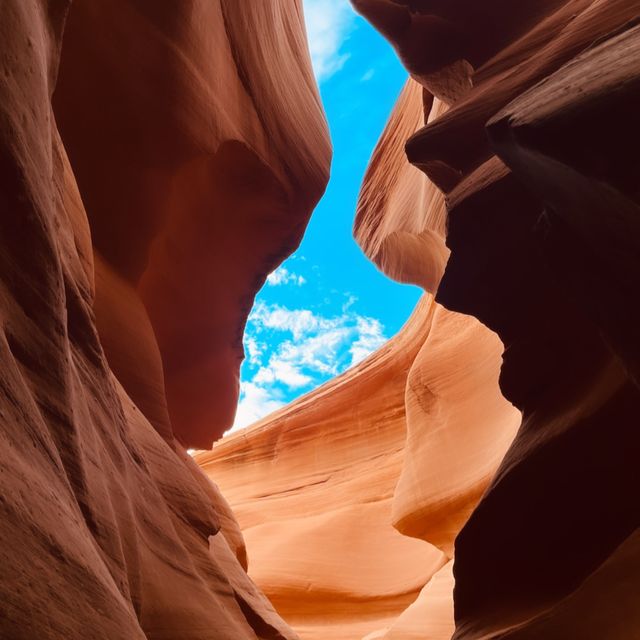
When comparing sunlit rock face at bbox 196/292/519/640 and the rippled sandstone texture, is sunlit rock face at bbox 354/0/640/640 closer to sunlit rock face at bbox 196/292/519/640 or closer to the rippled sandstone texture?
the rippled sandstone texture

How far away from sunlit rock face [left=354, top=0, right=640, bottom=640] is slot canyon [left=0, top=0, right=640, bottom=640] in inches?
0.5

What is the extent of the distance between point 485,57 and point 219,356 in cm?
341

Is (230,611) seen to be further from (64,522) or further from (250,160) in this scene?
(250,160)

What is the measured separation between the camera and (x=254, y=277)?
6.34 m

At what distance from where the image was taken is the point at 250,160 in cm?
527

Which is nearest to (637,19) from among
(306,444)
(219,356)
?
(219,356)

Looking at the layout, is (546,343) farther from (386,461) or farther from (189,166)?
(386,461)

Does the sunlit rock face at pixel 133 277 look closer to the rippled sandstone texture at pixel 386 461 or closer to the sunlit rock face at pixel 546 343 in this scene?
the sunlit rock face at pixel 546 343

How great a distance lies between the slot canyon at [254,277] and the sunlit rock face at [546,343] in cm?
1

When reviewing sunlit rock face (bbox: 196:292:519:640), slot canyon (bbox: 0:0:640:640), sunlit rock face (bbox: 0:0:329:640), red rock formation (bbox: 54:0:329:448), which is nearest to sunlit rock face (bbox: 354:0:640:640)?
slot canyon (bbox: 0:0:640:640)

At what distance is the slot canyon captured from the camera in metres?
2.07

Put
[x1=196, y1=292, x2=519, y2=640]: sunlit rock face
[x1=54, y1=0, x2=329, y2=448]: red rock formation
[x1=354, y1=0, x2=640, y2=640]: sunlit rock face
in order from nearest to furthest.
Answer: [x1=354, y1=0, x2=640, y2=640]: sunlit rock face < [x1=54, y1=0, x2=329, y2=448]: red rock formation < [x1=196, y1=292, x2=519, y2=640]: sunlit rock face

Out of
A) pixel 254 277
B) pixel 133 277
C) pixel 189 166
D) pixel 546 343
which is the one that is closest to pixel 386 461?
pixel 254 277

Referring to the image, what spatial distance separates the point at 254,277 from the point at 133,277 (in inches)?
50.0
